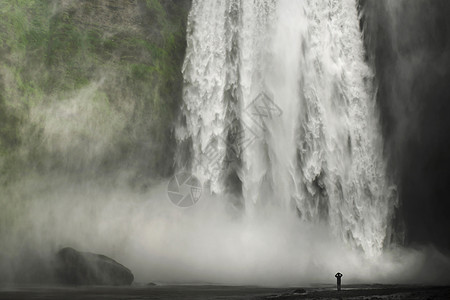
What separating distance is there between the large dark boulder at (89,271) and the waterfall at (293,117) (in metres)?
6.13

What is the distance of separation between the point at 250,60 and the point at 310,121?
12.3ft

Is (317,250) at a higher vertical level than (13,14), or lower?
lower

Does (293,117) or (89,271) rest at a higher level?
(293,117)

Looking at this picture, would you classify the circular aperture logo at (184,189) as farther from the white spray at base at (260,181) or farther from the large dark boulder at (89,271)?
the large dark boulder at (89,271)

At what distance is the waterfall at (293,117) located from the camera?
816 inches

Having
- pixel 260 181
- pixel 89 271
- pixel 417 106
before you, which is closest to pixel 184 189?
pixel 260 181

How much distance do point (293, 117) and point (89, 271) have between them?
10.1 meters

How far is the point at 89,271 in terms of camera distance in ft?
53.6

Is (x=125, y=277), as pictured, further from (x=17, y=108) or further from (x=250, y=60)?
(x=250, y=60)

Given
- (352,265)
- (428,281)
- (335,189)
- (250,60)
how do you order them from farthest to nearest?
(250,60) → (335,189) → (352,265) → (428,281)

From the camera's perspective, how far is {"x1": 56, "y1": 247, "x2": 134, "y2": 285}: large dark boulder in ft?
53.1

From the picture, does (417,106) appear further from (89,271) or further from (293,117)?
(89,271)

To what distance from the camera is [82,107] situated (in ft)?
Answer: 68.3

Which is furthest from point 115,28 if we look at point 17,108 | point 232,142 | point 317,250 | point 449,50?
point 449,50
